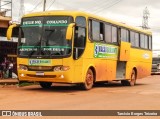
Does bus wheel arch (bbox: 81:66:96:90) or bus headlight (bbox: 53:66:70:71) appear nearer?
bus headlight (bbox: 53:66:70:71)

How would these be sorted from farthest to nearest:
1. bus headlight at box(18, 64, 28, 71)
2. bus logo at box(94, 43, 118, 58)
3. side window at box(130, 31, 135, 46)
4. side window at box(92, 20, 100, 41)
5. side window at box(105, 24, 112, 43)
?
side window at box(130, 31, 135, 46)
side window at box(105, 24, 112, 43)
bus logo at box(94, 43, 118, 58)
side window at box(92, 20, 100, 41)
bus headlight at box(18, 64, 28, 71)

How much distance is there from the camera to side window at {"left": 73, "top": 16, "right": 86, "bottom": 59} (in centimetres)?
1875

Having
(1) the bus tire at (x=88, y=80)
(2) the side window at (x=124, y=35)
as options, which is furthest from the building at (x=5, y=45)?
(1) the bus tire at (x=88, y=80)

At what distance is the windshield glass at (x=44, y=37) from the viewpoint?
60.4ft

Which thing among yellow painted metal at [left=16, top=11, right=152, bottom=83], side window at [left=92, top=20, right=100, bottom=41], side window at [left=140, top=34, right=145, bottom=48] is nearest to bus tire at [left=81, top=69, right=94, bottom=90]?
yellow painted metal at [left=16, top=11, right=152, bottom=83]

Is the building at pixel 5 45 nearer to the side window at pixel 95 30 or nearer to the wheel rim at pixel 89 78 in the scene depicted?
the side window at pixel 95 30

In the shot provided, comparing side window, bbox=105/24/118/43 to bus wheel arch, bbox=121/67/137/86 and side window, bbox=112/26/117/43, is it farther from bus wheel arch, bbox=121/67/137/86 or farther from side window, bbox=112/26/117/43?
bus wheel arch, bbox=121/67/137/86

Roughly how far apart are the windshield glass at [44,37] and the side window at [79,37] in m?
0.41

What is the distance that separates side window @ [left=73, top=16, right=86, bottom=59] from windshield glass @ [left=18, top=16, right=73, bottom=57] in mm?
408

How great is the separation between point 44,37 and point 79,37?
141 centimetres

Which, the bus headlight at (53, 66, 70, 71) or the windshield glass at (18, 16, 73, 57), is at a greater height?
the windshield glass at (18, 16, 73, 57)

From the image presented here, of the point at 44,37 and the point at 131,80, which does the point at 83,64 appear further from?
the point at 131,80

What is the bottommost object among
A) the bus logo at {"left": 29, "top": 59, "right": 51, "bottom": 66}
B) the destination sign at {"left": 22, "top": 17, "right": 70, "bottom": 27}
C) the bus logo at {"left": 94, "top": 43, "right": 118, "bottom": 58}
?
the bus logo at {"left": 29, "top": 59, "right": 51, "bottom": 66}

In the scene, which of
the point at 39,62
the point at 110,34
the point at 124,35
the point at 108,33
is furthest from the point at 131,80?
the point at 39,62
